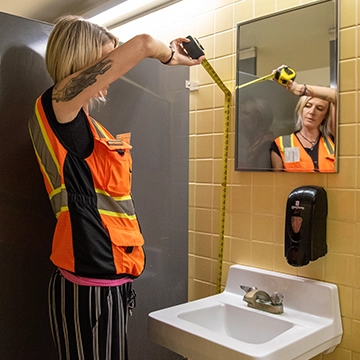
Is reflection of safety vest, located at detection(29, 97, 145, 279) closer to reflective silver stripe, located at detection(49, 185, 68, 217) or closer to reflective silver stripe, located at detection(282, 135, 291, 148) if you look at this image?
reflective silver stripe, located at detection(49, 185, 68, 217)

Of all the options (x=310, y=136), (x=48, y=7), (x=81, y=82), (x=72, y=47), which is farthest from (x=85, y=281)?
(x=48, y=7)

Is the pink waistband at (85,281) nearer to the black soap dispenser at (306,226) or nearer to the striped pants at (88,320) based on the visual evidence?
the striped pants at (88,320)

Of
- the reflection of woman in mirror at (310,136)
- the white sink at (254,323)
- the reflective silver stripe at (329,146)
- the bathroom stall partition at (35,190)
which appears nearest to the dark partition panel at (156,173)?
the bathroom stall partition at (35,190)

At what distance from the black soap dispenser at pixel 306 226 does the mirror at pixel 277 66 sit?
0.11 meters

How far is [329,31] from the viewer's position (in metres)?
1.47

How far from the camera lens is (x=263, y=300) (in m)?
1.54

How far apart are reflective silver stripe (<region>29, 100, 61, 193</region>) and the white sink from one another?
22.5 inches

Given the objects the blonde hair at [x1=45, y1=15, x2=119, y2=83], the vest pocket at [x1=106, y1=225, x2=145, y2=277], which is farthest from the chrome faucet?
the blonde hair at [x1=45, y1=15, x2=119, y2=83]

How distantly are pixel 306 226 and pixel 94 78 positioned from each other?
2.65 feet

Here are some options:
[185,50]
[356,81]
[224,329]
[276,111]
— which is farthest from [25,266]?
[356,81]

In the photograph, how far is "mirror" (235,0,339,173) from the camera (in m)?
1.48

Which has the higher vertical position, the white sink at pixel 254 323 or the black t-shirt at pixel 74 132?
the black t-shirt at pixel 74 132

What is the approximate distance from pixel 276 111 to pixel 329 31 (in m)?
0.32

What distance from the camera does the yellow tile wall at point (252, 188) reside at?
1.43m
